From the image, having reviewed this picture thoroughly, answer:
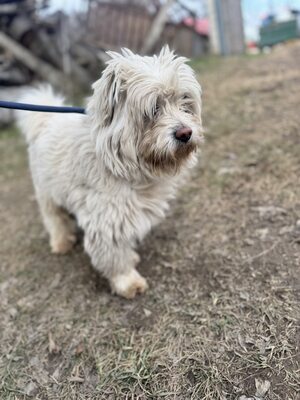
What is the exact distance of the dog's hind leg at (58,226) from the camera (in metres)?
3.33

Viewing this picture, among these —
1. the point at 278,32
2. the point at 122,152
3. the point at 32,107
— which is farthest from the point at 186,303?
the point at 278,32

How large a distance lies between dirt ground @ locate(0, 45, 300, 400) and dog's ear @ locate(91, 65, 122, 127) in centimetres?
131

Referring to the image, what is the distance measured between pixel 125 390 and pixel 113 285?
0.82 metres

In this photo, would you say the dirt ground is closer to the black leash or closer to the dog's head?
the dog's head

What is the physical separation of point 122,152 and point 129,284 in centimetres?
99

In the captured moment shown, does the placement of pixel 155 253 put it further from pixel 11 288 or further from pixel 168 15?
pixel 168 15

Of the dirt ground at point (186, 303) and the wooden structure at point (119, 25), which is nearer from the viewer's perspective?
the dirt ground at point (186, 303)

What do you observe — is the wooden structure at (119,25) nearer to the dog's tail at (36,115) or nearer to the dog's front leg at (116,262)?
the dog's tail at (36,115)

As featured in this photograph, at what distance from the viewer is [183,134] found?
2.30 meters

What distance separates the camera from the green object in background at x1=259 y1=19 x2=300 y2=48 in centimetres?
1199

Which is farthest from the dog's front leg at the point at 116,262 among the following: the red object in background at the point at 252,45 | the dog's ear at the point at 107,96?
the red object in background at the point at 252,45

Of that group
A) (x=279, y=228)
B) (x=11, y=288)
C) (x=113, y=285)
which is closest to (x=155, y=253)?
(x=113, y=285)

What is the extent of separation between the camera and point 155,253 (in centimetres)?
325

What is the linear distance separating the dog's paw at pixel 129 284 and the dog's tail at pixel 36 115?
4.57 feet
